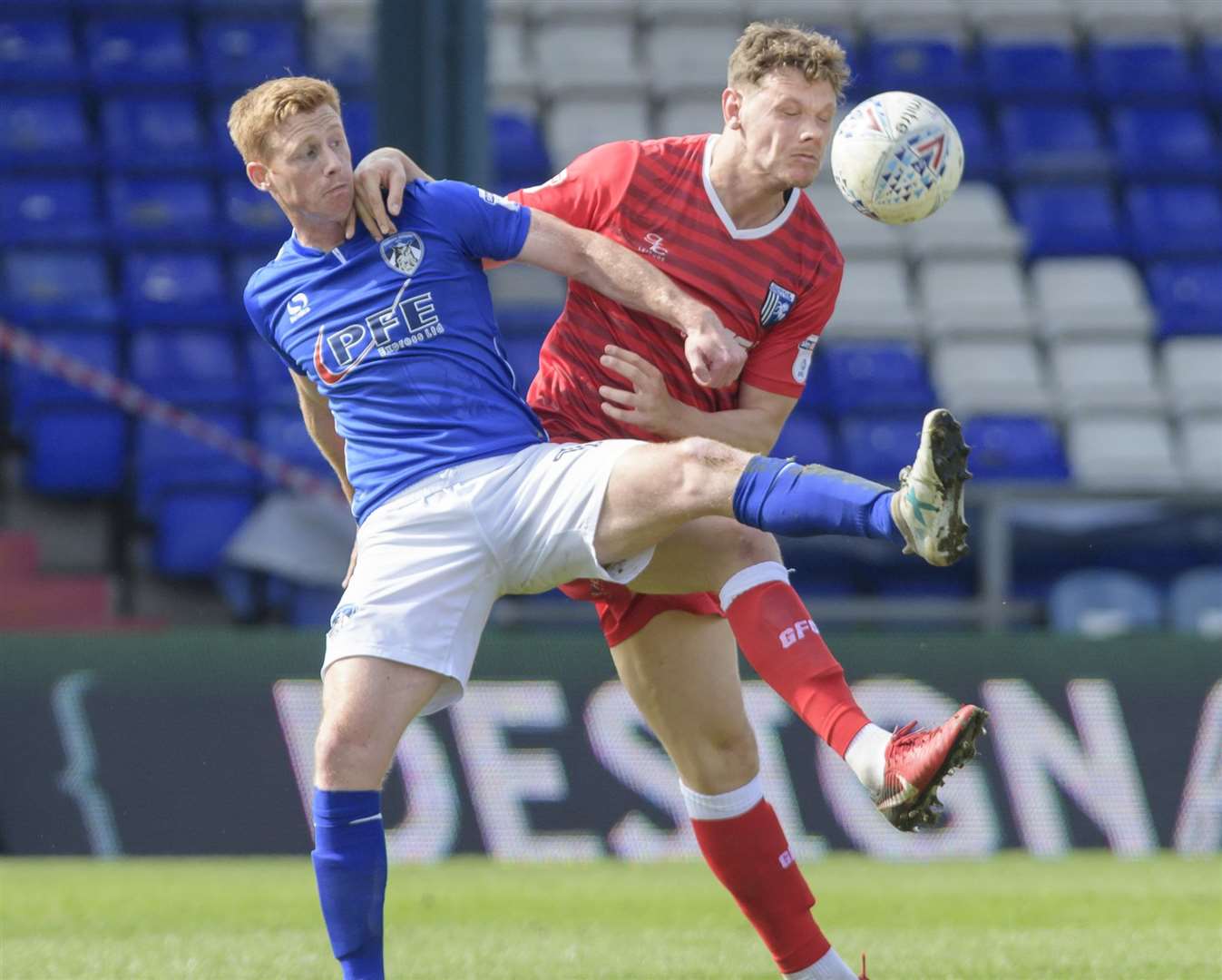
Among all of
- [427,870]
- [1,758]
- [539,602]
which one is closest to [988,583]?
[539,602]

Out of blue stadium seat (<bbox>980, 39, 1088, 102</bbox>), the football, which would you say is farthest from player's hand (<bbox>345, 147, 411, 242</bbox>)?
blue stadium seat (<bbox>980, 39, 1088, 102</bbox>)

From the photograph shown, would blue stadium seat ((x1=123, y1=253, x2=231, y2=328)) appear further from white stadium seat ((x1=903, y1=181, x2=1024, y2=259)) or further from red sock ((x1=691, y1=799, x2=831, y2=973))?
red sock ((x1=691, y1=799, x2=831, y2=973))

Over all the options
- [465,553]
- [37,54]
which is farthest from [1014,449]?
[465,553]

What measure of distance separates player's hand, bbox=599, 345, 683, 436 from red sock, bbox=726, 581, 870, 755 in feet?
1.57

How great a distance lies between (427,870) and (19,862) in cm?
193

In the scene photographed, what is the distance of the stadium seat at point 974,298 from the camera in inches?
536

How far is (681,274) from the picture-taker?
4.98 m

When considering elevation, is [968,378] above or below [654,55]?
below

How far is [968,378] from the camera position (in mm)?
13211

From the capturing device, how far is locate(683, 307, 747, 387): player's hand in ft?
14.7

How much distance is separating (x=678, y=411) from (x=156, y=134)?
9.84 metres

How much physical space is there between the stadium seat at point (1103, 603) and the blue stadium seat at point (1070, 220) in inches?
134

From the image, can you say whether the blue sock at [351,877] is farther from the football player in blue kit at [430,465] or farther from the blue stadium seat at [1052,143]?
the blue stadium seat at [1052,143]

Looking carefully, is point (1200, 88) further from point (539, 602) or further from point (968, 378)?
point (539, 602)
